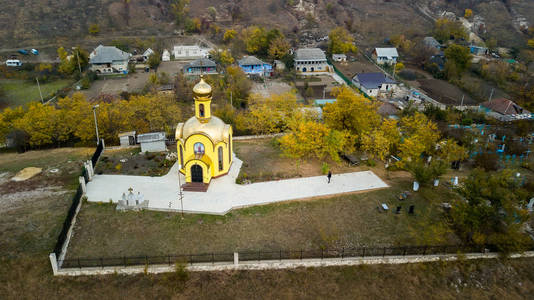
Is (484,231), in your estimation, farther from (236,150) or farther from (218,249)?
(236,150)

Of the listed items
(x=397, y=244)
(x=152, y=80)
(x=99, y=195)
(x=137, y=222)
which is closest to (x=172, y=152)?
(x=99, y=195)

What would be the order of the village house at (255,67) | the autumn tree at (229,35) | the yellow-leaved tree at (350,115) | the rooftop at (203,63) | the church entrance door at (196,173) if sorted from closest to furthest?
the church entrance door at (196,173) → the yellow-leaved tree at (350,115) → the rooftop at (203,63) → the village house at (255,67) → the autumn tree at (229,35)

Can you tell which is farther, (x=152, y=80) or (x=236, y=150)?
(x=152, y=80)

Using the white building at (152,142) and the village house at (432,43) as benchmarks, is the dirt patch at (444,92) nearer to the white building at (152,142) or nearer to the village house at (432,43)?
the village house at (432,43)

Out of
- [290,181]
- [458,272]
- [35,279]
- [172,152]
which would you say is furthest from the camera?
[172,152]

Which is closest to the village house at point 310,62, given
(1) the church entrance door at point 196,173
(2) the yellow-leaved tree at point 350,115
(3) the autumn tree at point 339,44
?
(3) the autumn tree at point 339,44

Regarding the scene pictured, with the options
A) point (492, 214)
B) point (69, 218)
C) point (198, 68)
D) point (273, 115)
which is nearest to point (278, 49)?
point (198, 68)

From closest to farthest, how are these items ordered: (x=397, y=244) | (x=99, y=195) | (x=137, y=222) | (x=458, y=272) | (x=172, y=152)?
(x=458, y=272) < (x=397, y=244) < (x=137, y=222) < (x=99, y=195) < (x=172, y=152)

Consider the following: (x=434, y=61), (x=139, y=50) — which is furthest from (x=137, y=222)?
(x=434, y=61)
